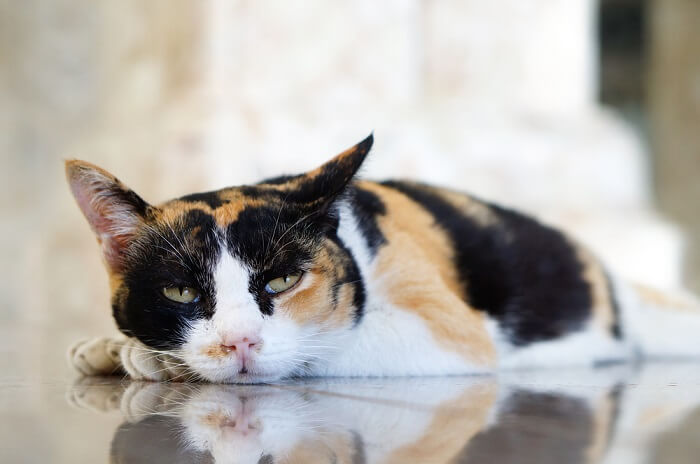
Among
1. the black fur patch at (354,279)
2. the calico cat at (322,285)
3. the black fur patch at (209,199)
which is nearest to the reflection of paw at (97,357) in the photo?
the calico cat at (322,285)

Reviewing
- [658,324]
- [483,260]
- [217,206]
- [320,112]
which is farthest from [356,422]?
[320,112]

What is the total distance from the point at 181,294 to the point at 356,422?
0.51 m

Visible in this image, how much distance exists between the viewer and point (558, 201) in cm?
373

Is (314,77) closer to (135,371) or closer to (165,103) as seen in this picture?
(165,103)

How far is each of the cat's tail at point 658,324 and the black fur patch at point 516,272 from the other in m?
0.20

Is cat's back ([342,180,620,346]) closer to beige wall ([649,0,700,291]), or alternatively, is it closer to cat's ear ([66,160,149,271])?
cat's ear ([66,160,149,271])

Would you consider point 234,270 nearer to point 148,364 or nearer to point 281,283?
point 281,283

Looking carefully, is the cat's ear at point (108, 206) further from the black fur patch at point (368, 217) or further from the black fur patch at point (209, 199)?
the black fur patch at point (368, 217)

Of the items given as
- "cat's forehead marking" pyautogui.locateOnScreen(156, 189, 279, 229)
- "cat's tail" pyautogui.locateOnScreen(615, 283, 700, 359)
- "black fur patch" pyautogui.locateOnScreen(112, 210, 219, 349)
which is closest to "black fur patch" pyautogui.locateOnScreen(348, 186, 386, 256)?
"cat's forehead marking" pyautogui.locateOnScreen(156, 189, 279, 229)

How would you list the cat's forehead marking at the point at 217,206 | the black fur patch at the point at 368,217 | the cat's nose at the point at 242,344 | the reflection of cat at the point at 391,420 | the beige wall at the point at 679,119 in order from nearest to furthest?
1. the reflection of cat at the point at 391,420
2. the cat's nose at the point at 242,344
3. the cat's forehead marking at the point at 217,206
4. the black fur patch at the point at 368,217
5. the beige wall at the point at 679,119

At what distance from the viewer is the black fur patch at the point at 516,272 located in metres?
1.80

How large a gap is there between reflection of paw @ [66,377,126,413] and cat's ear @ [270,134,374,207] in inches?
18.6

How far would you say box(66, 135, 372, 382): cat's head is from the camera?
1279mm

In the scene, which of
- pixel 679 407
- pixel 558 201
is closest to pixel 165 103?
pixel 558 201
